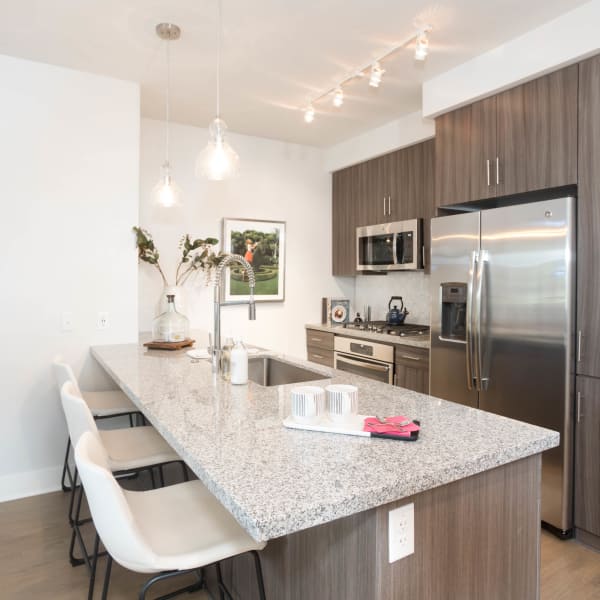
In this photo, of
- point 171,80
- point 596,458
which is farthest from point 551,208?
point 171,80

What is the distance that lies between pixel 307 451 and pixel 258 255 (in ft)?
10.7

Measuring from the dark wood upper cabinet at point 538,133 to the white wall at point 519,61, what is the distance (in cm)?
7

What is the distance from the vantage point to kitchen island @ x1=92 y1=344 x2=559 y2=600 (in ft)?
3.14

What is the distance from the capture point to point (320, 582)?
3.91ft

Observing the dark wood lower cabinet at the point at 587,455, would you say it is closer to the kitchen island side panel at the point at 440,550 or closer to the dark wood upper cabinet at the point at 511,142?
the dark wood upper cabinet at the point at 511,142

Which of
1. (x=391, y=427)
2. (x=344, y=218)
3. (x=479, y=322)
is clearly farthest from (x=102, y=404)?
(x=344, y=218)

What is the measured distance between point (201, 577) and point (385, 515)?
1.34 metres

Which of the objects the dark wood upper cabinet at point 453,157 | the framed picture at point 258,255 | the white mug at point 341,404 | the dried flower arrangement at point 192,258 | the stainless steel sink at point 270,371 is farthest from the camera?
the framed picture at point 258,255

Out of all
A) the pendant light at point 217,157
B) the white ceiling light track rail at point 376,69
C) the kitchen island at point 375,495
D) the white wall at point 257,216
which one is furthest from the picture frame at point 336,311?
the kitchen island at point 375,495

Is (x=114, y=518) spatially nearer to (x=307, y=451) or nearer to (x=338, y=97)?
(x=307, y=451)

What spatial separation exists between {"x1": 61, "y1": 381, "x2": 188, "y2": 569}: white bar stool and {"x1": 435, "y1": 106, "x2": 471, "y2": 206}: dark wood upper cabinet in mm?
2282

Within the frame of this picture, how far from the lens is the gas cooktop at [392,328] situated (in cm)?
368

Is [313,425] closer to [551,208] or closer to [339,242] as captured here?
[551,208]

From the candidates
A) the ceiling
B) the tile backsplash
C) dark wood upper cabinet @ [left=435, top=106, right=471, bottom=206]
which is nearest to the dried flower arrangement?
the ceiling
